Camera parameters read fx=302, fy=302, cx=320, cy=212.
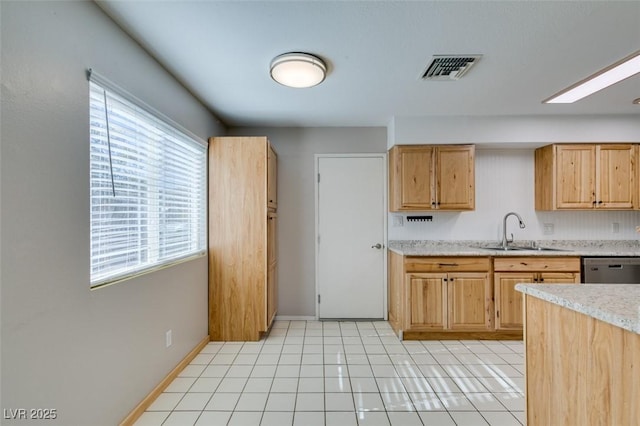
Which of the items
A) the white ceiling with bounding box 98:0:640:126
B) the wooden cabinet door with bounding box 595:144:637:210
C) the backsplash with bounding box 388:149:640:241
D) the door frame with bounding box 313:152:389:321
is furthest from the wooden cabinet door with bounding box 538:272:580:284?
the white ceiling with bounding box 98:0:640:126

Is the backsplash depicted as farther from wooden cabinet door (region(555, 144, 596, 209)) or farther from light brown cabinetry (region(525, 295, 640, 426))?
light brown cabinetry (region(525, 295, 640, 426))

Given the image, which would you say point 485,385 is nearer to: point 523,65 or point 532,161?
point 523,65

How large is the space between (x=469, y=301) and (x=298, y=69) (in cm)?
269

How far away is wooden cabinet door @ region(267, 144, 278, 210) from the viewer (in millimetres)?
3146

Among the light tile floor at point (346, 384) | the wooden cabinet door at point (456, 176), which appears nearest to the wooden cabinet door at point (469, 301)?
the light tile floor at point (346, 384)

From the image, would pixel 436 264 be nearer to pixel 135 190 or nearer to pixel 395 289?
pixel 395 289

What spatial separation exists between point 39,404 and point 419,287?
2815 millimetres

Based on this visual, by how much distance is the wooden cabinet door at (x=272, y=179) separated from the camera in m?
3.15

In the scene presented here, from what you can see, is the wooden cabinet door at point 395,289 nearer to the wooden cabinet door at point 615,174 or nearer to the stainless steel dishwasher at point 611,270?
the stainless steel dishwasher at point 611,270

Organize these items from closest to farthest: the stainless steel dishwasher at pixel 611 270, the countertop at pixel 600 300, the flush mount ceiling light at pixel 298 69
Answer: the countertop at pixel 600 300
the flush mount ceiling light at pixel 298 69
the stainless steel dishwasher at pixel 611 270

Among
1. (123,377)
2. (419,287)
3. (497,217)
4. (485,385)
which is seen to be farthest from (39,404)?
(497,217)

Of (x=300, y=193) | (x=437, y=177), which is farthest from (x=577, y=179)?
(x=300, y=193)

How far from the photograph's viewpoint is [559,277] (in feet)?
9.79

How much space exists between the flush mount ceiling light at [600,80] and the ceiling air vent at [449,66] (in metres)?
1.04
